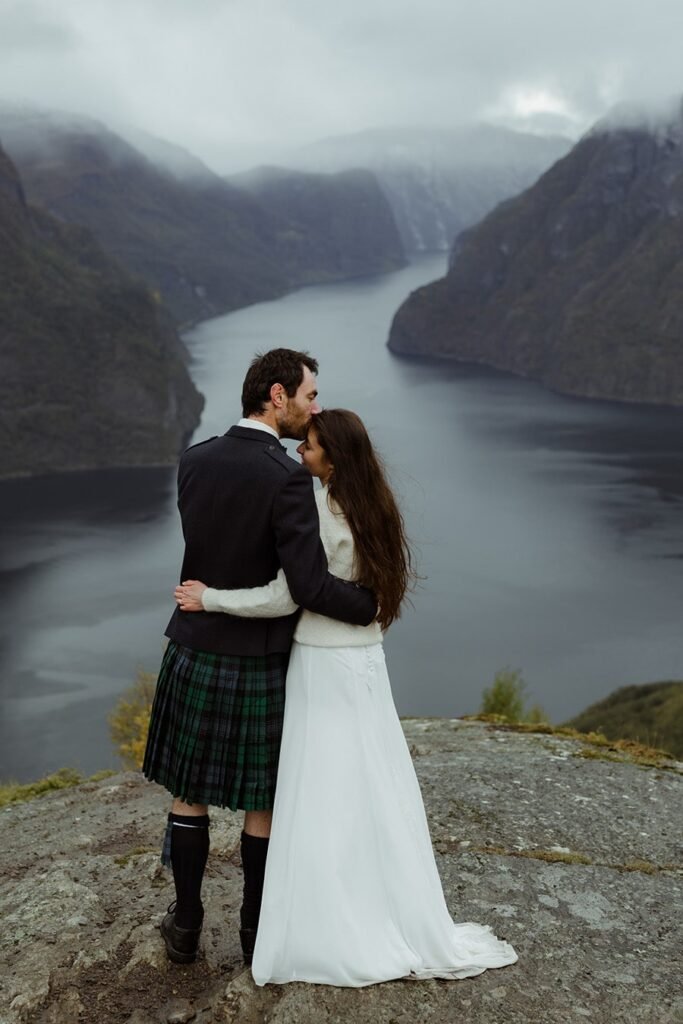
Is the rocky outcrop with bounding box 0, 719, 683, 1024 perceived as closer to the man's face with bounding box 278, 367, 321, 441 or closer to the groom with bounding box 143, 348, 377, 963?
the groom with bounding box 143, 348, 377, 963

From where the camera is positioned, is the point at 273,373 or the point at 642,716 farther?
the point at 642,716

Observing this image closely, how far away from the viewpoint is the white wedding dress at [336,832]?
489 cm

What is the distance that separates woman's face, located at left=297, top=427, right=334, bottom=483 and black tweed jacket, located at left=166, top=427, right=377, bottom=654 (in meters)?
0.08

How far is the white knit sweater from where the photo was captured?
189 inches

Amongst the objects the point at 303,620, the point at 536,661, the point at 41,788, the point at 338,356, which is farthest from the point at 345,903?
the point at 338,356

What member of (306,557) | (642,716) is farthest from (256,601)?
(642,716)

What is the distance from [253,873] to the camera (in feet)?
16.9

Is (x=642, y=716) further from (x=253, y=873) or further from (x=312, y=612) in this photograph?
(x=312, y=612)

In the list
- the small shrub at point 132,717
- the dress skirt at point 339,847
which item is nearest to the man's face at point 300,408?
the dress skirt at point 339,847

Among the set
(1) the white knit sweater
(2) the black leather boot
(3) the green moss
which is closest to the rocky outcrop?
(2) the black leather boot

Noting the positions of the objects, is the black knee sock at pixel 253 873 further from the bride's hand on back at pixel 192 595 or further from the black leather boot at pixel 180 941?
the bride's hand on back at pixel 192 595

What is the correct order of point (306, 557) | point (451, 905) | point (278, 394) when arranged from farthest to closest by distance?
point (451, 905) → point (278, 394) → point (306, 557)

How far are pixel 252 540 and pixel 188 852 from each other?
1.53 meters

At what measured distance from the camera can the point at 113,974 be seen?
5410mm
